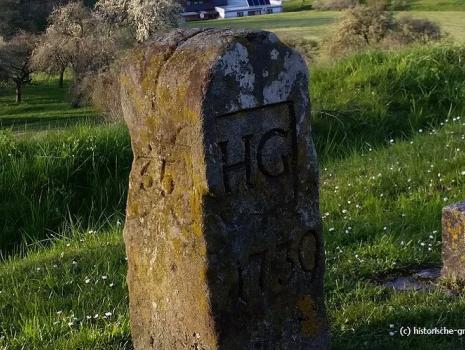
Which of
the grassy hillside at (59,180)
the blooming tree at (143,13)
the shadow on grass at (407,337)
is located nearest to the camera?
the shadow on grass at (407,337)

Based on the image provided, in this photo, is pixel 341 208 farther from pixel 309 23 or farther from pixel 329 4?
pixel 329 4

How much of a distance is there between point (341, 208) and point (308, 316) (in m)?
2.45

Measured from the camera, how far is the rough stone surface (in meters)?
4.30

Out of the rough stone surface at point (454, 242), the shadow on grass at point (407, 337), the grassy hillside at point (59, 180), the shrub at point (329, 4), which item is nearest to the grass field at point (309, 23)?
the shrub at point (329, 4)

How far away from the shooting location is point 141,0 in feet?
112

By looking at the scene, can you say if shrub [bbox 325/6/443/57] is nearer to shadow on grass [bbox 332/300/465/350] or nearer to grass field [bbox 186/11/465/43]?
shadow on grass [bbox 332/300/465/350]

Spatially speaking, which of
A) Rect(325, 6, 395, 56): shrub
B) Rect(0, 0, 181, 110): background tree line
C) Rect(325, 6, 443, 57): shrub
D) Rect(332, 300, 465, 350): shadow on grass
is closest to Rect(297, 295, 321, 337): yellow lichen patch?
Rect(332, 300, 465, 350): shadow on grass

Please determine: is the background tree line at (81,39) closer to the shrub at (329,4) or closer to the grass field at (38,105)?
the grass field at (38,105)

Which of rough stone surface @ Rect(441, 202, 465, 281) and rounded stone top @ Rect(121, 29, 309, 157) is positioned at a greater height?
rounded stone top @ Rect(121, 29, 309, 157)

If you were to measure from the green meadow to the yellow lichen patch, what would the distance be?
0.95 ft

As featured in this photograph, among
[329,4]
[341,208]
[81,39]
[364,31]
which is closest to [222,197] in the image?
[341,208]

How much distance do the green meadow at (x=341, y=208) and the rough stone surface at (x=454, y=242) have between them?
0.37ft

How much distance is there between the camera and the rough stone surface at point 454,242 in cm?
430

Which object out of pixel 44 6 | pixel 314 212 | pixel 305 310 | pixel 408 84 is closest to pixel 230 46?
pixel 314 212
